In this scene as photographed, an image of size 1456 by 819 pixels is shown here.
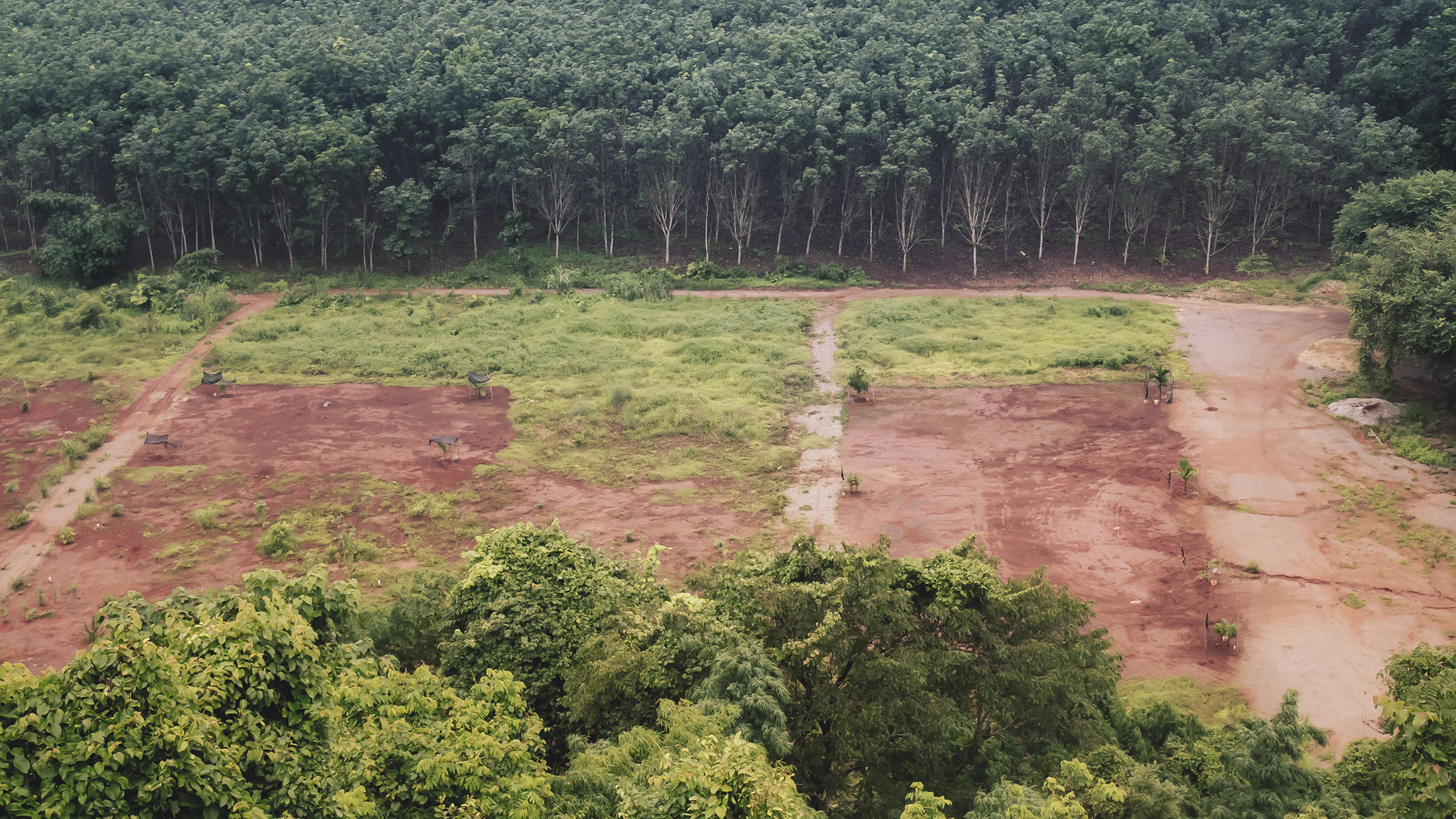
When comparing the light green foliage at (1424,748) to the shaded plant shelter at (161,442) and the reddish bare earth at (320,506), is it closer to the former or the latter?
the reddish bare earth at (320,506)

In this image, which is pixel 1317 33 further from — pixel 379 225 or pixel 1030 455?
pixel 379 225

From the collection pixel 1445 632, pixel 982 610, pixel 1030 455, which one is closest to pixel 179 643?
pixel 982 610

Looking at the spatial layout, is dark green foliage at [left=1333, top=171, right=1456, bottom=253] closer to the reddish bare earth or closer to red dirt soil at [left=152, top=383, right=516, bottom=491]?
the reddish bare earth

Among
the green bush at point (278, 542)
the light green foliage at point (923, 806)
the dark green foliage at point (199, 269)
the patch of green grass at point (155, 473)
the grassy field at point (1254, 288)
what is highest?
the dark green foliage at point (199, 269)

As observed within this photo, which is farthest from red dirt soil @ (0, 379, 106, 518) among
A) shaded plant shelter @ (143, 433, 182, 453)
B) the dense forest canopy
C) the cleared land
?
the dense forest canopy

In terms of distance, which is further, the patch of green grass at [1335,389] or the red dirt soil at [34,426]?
the patch of green grass at [1335,389]

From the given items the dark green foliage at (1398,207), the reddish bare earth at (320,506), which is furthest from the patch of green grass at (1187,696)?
the dark green foliage at (1398,207)
